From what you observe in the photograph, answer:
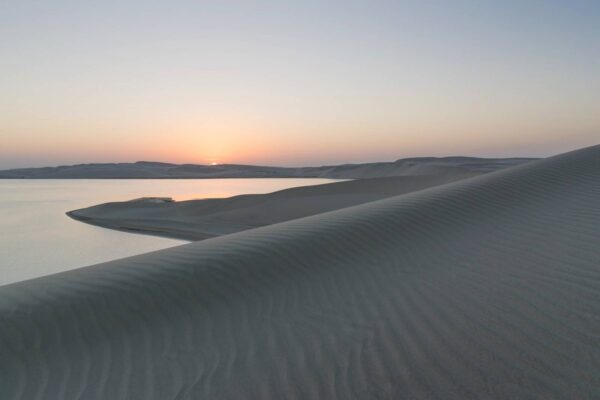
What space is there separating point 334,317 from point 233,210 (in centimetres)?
1378

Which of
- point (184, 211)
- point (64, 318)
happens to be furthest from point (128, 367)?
point (184, 211)

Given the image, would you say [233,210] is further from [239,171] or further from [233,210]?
[239,171]

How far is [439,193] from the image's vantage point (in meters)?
7.34

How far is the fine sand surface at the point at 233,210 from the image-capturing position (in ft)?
43.6

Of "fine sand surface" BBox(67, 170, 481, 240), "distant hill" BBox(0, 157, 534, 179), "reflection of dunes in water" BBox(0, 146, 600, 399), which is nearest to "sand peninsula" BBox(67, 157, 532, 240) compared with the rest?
"fine sand surface" BBox(67, 170, 481, 240)

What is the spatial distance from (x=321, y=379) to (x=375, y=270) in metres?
1.88

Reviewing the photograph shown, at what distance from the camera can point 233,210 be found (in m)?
16.8

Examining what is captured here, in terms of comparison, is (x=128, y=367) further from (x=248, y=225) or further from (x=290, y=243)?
(x=248, y=225)

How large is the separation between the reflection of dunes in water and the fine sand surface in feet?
23.3

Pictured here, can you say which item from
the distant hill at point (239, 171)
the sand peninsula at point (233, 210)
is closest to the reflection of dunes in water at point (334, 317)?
the sand peninsula at point (233, 210)

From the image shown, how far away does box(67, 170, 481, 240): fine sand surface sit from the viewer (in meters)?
13.3

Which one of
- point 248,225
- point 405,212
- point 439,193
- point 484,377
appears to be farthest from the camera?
point 248,225

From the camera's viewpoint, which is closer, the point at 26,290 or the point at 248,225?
the point at 26,290

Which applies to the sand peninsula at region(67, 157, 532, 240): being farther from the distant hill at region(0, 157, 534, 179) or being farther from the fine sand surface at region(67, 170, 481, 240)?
the distant hill at region(0, 157, 534, 179)
